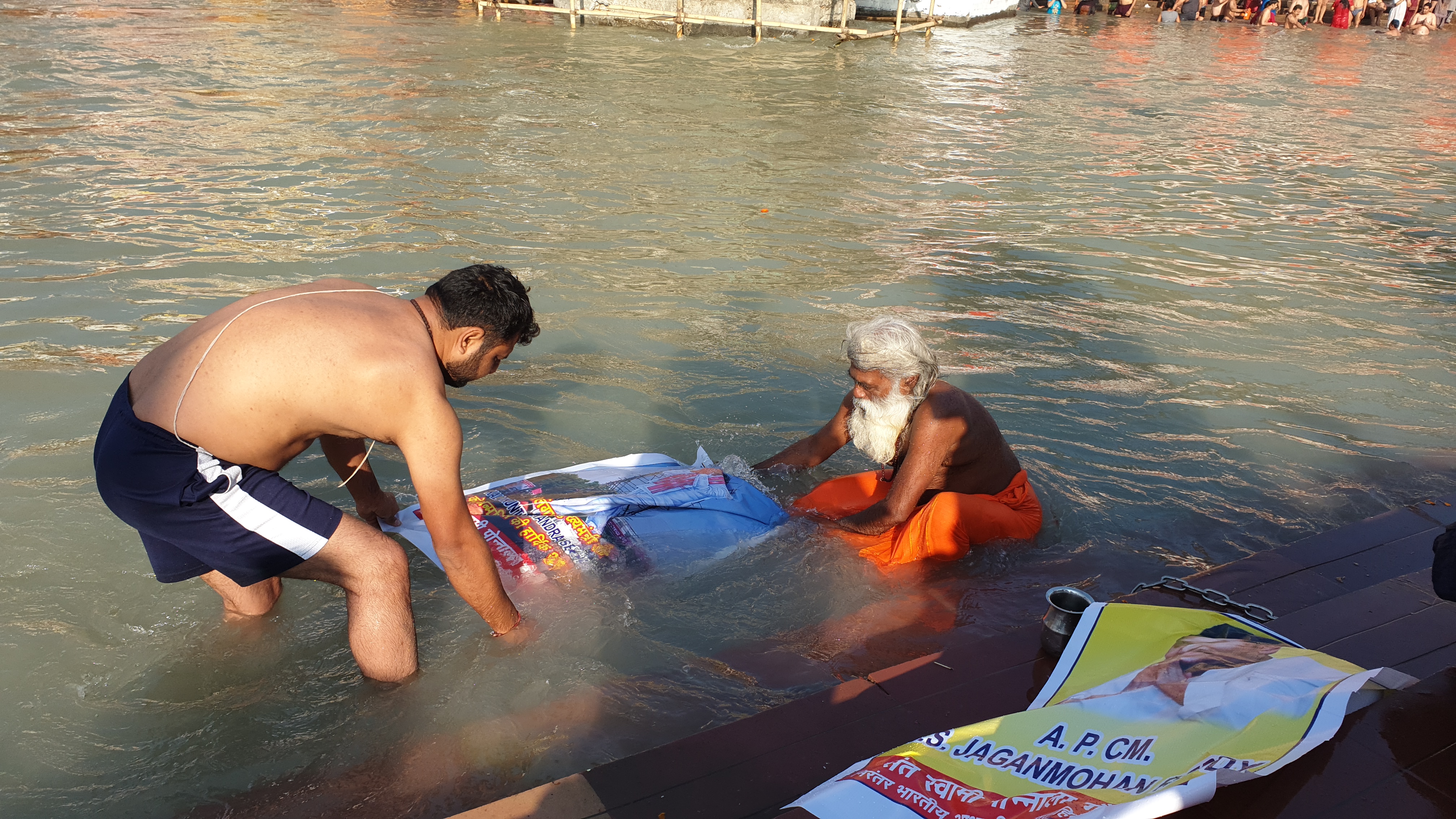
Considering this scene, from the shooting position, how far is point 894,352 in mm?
3799

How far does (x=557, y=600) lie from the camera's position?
3564mm

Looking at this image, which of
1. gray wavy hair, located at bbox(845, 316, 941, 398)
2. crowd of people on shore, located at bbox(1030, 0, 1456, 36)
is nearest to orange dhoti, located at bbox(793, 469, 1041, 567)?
gray wavy hair, located at bbox(845, 316, 941, 398)

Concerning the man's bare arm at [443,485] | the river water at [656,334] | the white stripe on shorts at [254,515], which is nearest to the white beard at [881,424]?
the river water at [656,334]

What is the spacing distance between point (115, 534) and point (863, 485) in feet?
10.6

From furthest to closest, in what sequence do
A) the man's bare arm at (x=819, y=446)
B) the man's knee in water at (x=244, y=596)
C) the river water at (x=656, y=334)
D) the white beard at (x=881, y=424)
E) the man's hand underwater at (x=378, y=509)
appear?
the man's bare arm at (x=819, y=446) < the white beard at (x=881, y=424) < the man's hand underwater at (x=378, y=509) < the man's knee in water at (x=244, y=596) < the river water at (x=656, y=334)

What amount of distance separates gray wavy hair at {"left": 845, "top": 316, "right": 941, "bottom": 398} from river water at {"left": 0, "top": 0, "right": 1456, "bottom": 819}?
83 centimetres

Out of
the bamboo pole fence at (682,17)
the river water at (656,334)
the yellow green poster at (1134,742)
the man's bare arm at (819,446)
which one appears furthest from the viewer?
the bamboo pole fence at (682,17)

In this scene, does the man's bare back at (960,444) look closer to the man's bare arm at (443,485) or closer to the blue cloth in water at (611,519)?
the blue cloth in water at (611,519)

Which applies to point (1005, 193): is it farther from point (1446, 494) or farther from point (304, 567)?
point (304, 567)

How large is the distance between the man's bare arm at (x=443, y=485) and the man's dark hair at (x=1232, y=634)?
6.73 feet

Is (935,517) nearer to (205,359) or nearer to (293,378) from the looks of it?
(293,378)

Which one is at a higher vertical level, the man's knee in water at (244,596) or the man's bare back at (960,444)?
the man's bare back at (960,444)

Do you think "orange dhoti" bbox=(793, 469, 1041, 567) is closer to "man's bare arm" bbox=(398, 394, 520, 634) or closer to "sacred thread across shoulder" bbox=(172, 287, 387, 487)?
"man's bare arm" bbox=(398, 394, 520, 634)

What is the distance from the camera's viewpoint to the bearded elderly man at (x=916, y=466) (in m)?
3.88
